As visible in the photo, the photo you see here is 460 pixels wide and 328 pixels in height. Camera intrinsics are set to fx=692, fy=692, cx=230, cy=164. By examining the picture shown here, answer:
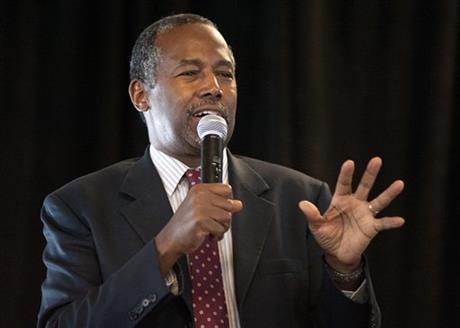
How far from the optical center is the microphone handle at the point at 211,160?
1.58m

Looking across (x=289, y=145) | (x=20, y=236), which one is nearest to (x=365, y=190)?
(x=289, y=145)

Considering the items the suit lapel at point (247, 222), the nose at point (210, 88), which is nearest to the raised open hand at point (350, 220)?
the suit lapel at point (247, 222)

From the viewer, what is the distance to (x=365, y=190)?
1794mm

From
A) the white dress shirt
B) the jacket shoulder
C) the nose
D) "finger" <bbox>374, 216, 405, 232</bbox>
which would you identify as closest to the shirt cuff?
the white dress shirt

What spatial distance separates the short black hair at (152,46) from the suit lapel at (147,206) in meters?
0.32

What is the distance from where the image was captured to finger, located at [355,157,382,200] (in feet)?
5.76

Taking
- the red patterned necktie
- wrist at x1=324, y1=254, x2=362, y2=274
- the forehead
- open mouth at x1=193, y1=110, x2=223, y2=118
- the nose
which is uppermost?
the forehead

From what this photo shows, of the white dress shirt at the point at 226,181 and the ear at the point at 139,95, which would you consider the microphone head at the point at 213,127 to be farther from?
the ear at the point at 139,95

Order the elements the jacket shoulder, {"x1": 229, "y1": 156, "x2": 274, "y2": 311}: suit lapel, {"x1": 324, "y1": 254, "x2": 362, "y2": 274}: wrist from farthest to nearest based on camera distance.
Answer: the jacket shoulder
{"x1": 229, "y1": 156, "x2": 274, "y2": 311}: suit lapel
{"x1": 324, "y1": 254, "x2": 362, "y2": 274}: wrist

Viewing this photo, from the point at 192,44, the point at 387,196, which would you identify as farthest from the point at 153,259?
the point at 192,44

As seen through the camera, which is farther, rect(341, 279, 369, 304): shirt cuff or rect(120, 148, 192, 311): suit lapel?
rect(120, 148, 192, 311): suit lapel

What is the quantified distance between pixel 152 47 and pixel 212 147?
713 mm

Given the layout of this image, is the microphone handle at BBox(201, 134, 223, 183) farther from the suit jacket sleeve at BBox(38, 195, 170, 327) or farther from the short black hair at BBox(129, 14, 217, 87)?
the short black hair at BBox(129, 14, 217, 87)

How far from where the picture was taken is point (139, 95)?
2.32m
